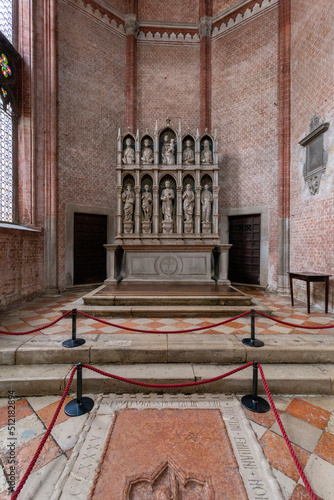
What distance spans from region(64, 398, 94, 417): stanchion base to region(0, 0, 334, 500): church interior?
9 centimetres

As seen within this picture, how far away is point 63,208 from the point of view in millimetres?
8461

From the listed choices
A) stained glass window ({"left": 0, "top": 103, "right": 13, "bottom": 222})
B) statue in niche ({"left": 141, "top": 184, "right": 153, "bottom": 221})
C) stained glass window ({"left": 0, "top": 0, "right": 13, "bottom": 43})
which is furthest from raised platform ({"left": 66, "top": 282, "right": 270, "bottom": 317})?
stained glass window ({"left": 0, "top": 0, "right": 13, "bottom": 43})

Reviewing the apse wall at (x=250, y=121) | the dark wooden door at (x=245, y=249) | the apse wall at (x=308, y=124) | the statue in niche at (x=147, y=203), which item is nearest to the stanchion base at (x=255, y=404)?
the apse wall at (x=308, y=124)

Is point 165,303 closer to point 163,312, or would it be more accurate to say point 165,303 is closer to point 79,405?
point 163,312

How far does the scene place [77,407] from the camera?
2773mm

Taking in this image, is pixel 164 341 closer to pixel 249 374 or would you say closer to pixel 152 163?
pixel 249 374

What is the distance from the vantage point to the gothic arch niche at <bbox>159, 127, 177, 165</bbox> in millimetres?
8211

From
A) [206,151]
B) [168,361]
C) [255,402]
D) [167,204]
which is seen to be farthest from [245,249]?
[255,402]

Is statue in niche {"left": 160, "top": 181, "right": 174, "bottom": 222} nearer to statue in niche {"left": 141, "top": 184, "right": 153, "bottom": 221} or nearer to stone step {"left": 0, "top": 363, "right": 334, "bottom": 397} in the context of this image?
statue in niche {"left": 141, "top": 184, "right": 153, "bottom": 221}

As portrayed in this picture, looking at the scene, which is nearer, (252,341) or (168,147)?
(252,341)

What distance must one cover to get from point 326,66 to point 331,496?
812 centimetres

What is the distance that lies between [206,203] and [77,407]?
6.77 meters

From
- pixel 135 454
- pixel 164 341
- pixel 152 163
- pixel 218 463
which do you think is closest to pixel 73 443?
pixel 135 454

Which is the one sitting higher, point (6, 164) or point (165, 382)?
point (6, 164)
